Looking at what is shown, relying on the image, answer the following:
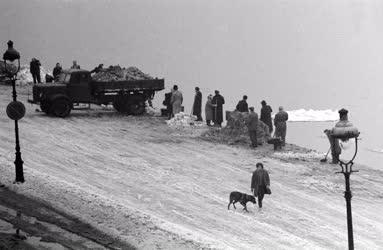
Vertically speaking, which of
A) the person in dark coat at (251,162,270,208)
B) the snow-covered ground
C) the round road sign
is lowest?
the snow-covered ground

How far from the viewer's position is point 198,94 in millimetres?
30828

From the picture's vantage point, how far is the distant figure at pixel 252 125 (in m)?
25.7

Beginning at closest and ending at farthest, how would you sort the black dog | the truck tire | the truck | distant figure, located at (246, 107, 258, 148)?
the black dog, distant figure, located at (246, 107, 258, 148), the truck, the truck tire

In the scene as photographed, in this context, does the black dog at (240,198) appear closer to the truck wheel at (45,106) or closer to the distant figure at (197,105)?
the distant figure at (197,105)

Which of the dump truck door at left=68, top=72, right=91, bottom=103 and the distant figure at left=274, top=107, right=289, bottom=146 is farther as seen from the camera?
the dump truck door at left=68, top=72, right=91, bottom=103

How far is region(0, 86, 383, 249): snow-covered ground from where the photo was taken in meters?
15.7

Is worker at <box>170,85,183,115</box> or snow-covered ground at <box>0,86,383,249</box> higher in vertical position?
worker at <box>170,85,183,115</box>

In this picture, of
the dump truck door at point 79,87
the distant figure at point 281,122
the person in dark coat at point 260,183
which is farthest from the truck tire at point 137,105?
the person in dark coat at point 260,183

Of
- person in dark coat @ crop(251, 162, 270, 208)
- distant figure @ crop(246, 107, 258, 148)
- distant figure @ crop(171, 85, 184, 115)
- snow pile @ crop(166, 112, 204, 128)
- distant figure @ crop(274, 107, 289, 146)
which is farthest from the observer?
distant figure @ crop(171, 85, 184, 115)

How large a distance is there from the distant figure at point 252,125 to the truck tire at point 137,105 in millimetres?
7105

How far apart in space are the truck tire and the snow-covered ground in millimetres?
1878

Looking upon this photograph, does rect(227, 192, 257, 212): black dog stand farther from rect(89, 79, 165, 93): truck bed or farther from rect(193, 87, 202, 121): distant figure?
rect(89, 79, 165, 93): truck bed

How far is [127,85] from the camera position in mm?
31453

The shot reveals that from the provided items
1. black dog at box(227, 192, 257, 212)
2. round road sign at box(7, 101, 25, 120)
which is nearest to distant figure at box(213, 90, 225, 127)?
black dog at box(227, 192, 257, 212)
